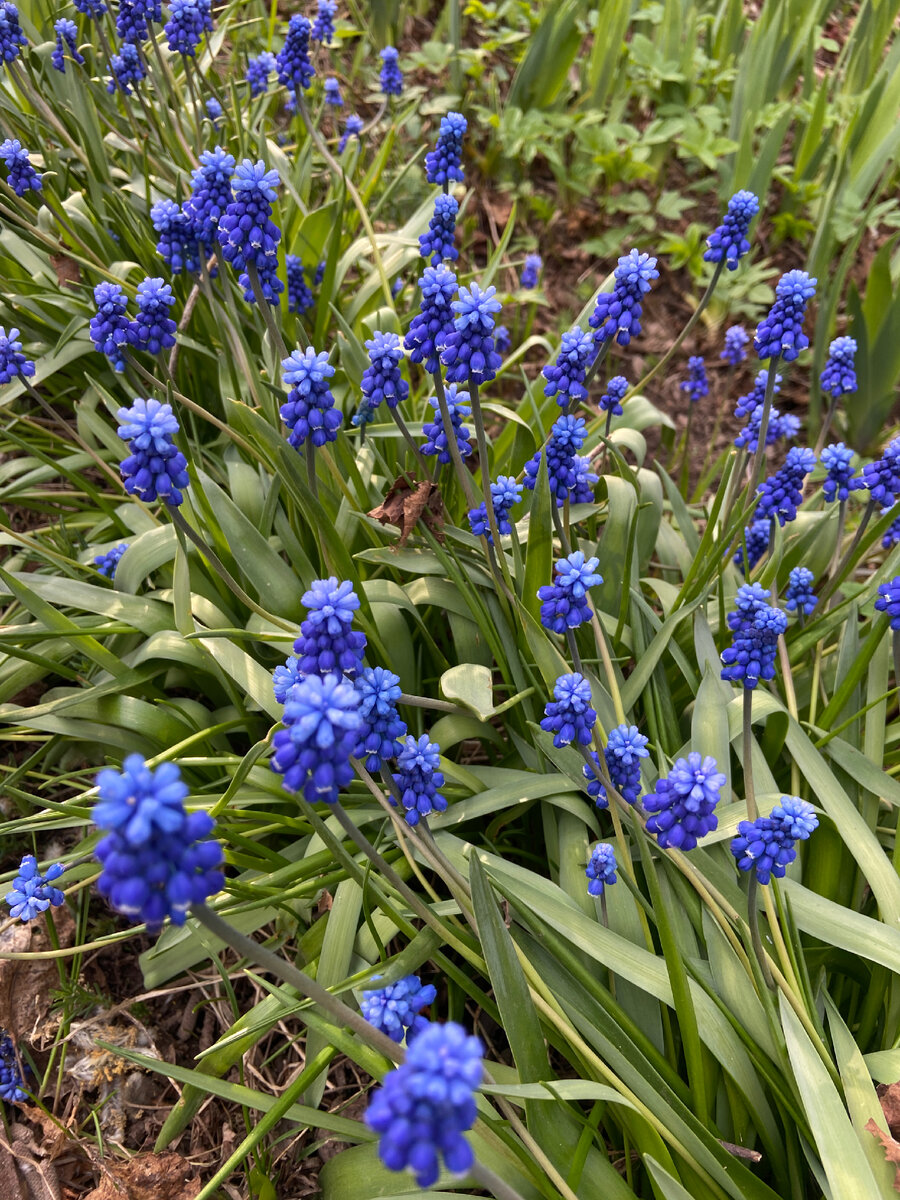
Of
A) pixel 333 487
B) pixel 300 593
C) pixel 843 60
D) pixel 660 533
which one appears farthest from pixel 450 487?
pixel 843 60

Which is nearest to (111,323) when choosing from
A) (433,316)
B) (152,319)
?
(152,319)

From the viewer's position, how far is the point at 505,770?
3121 millimetres

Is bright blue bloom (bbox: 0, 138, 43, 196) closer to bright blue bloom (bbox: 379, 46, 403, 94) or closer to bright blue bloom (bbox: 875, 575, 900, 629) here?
bright blue bloom (bbox: 379, 46, 403, 94)

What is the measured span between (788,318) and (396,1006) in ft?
8.15

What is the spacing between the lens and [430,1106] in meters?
1.21

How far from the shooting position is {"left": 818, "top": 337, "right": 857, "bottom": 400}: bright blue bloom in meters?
3.59

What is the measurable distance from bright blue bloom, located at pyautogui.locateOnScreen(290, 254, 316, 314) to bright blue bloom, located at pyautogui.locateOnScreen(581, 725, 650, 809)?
278cm

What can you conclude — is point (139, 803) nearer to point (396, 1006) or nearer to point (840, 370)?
point (396, 1006)

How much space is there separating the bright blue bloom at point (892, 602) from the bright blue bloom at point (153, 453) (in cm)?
225

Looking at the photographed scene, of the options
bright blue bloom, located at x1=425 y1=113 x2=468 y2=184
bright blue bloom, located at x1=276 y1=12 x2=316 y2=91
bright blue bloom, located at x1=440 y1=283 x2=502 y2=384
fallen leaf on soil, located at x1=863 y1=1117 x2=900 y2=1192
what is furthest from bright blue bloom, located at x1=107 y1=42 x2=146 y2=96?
fallen leaf on soil, located at x1=863 y1=1117 x2=900 y2=1192

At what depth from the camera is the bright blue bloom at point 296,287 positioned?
4.20 m

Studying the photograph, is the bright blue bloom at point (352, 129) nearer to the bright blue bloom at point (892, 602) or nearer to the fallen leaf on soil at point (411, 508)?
the fallen leaf on soil at point (411, 508)

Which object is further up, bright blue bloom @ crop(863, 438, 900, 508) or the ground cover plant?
bright blue bloom @ crop(863, 438, 900, 508)

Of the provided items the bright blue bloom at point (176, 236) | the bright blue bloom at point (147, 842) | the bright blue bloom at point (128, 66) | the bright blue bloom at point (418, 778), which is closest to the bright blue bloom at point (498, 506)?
the bright blue bloom at point (418, 778)
